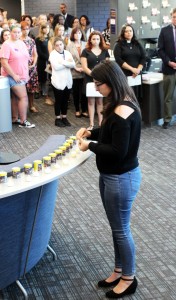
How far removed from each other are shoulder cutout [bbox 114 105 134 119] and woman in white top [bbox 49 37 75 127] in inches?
184

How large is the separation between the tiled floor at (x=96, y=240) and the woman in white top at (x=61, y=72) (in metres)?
1.94

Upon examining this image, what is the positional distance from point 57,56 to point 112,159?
478cm

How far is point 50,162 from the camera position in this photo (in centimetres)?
325

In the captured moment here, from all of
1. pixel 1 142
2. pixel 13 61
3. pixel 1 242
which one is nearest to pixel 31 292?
pixel 1 242

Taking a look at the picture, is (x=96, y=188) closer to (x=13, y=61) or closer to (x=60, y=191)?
(x=60, y=191)

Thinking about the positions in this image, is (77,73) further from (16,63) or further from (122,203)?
(122,203)

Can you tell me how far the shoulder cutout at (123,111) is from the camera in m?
2.98

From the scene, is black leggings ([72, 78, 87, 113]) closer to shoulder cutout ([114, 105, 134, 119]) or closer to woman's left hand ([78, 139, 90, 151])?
woman's left hand ([78, 139, 90, 151])

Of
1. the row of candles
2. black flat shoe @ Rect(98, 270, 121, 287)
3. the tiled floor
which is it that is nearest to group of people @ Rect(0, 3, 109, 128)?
the tiled floor

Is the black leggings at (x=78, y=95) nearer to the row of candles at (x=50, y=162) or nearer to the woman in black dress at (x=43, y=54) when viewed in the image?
the woman in black dress at (x=43, y=54)

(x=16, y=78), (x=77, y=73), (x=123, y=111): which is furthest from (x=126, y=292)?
(x=77, y=73)

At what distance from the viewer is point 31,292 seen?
3469 mm

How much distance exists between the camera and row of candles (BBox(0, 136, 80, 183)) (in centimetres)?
307

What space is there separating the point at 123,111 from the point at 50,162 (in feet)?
1.97
